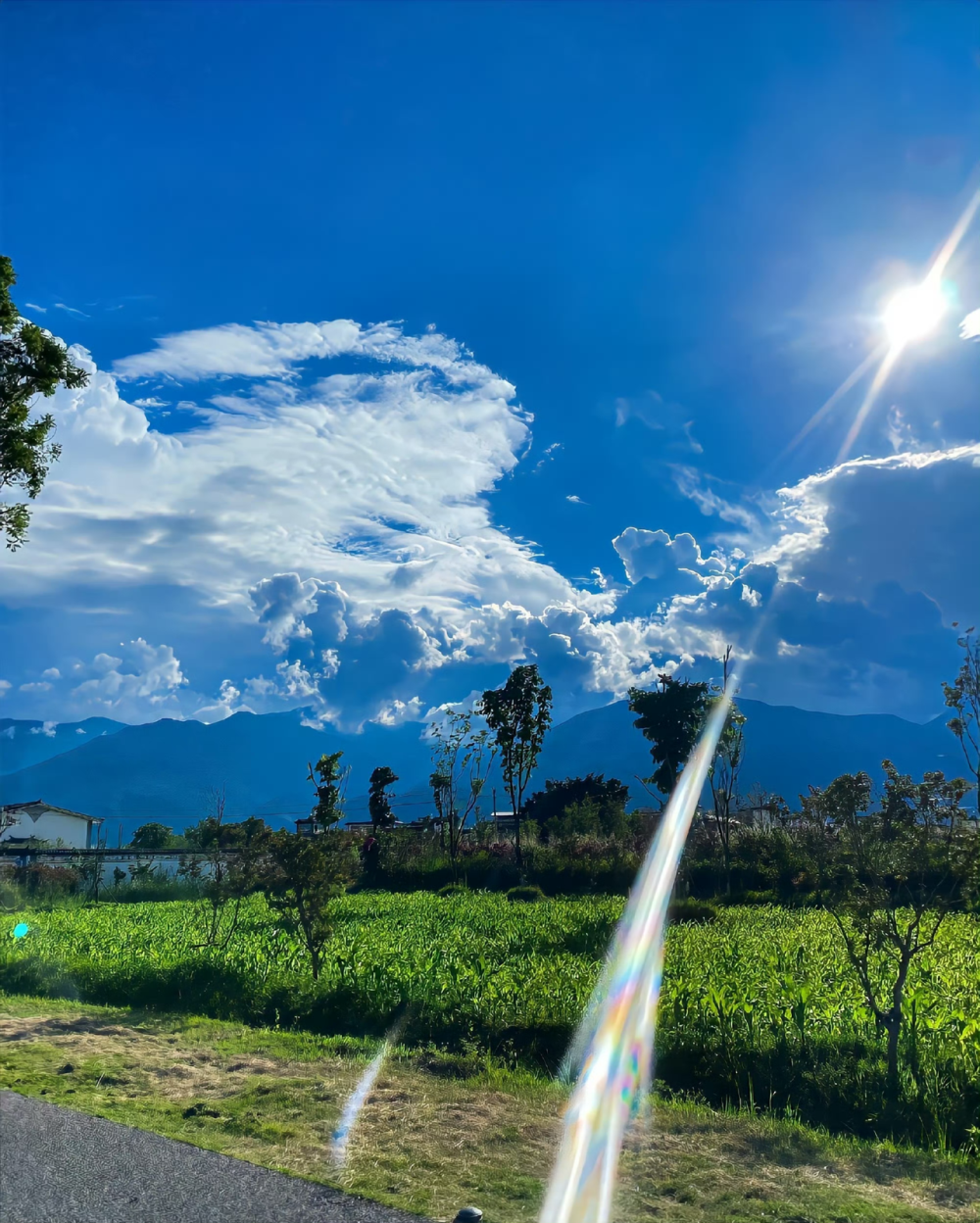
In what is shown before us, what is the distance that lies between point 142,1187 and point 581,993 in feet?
22.7

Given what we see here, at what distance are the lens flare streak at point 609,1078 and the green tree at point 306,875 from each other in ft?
15.5

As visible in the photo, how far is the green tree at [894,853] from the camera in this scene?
330 inches

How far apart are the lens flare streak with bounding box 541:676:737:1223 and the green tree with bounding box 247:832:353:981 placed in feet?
15.5

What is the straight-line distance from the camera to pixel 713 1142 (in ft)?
21.1

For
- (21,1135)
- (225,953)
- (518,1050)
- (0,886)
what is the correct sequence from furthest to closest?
(0,886), (225,953), (518,1050), (21,1135)

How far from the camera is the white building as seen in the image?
66500mm

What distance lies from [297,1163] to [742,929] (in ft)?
49.8

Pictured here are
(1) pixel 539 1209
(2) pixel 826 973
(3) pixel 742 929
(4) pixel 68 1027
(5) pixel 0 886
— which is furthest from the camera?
(5) pixel 0 886

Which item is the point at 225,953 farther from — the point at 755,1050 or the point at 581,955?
the point at 755,1050

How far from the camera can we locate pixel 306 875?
45.0 feet

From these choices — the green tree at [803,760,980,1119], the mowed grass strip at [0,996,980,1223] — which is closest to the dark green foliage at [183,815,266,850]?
the mowed grass strip at [0,996,980,1223]

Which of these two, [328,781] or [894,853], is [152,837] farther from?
[894,853]

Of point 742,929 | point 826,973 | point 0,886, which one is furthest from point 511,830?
point 826,973

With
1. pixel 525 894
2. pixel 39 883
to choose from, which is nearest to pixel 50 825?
pixel 39 883
